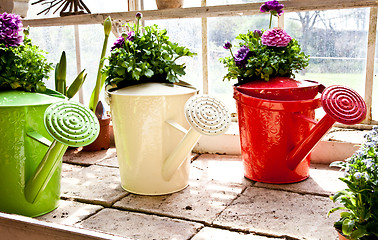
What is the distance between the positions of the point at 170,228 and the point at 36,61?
0.76 meters

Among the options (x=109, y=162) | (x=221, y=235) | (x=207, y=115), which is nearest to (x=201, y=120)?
(x=207, y=115)

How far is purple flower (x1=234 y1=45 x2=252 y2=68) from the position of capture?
177cm

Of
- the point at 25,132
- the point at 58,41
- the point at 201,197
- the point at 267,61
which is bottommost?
the point at 201,197

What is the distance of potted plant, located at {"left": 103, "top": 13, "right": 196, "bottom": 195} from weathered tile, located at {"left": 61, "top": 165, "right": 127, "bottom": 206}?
0.08 metres

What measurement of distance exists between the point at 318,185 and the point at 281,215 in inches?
14.2

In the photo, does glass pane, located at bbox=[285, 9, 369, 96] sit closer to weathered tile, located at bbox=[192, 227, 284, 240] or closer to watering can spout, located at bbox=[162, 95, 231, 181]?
watering can spout, located at bbox=[162, 95, 231, 181]

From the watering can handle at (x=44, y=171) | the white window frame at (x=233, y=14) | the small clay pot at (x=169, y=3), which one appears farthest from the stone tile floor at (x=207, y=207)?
the small clay pot at (x=169, y=3)

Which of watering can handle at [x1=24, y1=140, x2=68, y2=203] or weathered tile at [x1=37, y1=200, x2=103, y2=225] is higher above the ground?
watering can handle at [x1=24, y1=140, x2=68, y2=203]

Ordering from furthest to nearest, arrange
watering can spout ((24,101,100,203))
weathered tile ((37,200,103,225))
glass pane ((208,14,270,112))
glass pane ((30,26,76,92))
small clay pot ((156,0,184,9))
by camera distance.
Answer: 1. glass pane ((30,26,76,92))
2. glass pane ((208,14,270,112))
3. small clay pot ((156,0,184,9))
4. weathered tile ((37,200,103,225))
5. watering can spout ((24,101,100,203))

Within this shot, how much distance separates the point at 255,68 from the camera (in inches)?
70.0

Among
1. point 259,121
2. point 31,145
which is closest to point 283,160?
point 259,121

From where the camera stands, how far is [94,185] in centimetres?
182

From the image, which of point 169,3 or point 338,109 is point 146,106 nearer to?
point 338,109

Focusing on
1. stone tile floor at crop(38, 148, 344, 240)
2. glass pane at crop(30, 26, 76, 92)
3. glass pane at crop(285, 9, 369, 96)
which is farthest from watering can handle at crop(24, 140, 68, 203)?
glass pane at crop(30, 26, 76, 92)
